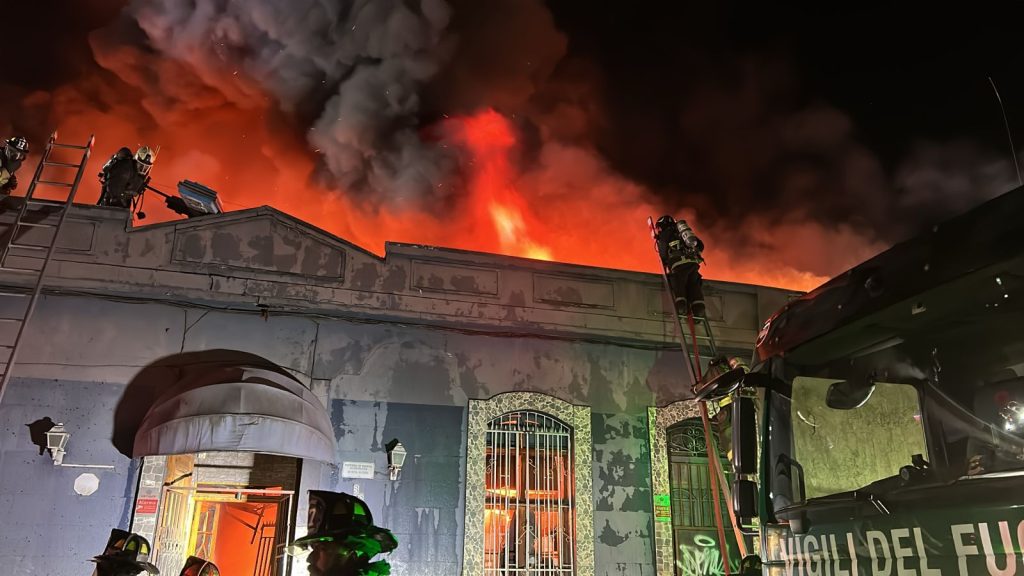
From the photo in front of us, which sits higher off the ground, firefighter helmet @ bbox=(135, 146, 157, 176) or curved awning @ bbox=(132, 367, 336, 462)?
firefighter helmet @ bbox=(135, 146, 157, 176)

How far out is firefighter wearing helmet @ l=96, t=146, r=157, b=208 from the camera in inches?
403

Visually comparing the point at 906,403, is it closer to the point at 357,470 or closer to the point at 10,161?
the point at 357,470

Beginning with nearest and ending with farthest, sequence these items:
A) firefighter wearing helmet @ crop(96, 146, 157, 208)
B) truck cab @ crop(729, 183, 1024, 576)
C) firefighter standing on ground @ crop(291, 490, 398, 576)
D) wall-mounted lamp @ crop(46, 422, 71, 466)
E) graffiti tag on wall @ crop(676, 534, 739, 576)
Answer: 1. truck cab @ crop(729, 183, 1024, 576)
2. firefighter standing on ground @ crop(291, 490, 398, 576)
3. wall-mounted lamp @ crop(46, 422, 71, 466)
4. graffiti tag on wall @ crop(676, 534, 739, 576)
5. firefighter wearing helmet @ crop(96, 146, 157, 208)

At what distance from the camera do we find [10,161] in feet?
32.4

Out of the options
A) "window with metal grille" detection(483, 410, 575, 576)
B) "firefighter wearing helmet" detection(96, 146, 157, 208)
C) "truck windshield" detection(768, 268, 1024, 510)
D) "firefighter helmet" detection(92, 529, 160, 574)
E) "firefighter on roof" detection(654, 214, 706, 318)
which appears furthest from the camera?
"firefighter on roof" detection(654, 214, 706, 318)

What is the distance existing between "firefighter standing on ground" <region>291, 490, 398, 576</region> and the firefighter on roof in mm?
8054

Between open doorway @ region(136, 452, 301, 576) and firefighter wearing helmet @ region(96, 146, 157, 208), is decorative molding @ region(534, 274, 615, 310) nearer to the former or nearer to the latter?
open doorway @ region(136, 452, 301, 576)

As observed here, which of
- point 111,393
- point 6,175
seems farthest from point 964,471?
point 6,175

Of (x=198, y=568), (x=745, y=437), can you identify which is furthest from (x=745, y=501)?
(x=198, y=568)

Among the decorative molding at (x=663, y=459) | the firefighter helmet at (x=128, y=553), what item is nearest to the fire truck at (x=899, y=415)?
the firefighter helmet at (x=128, y=553)

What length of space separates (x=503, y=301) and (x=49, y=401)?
6071 mm

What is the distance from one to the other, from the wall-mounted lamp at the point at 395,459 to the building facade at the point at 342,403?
0.40 ft

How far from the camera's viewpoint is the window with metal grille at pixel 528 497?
9750mm

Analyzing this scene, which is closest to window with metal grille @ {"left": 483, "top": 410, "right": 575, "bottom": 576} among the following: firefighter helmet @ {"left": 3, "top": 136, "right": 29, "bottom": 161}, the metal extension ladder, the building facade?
the building facade
